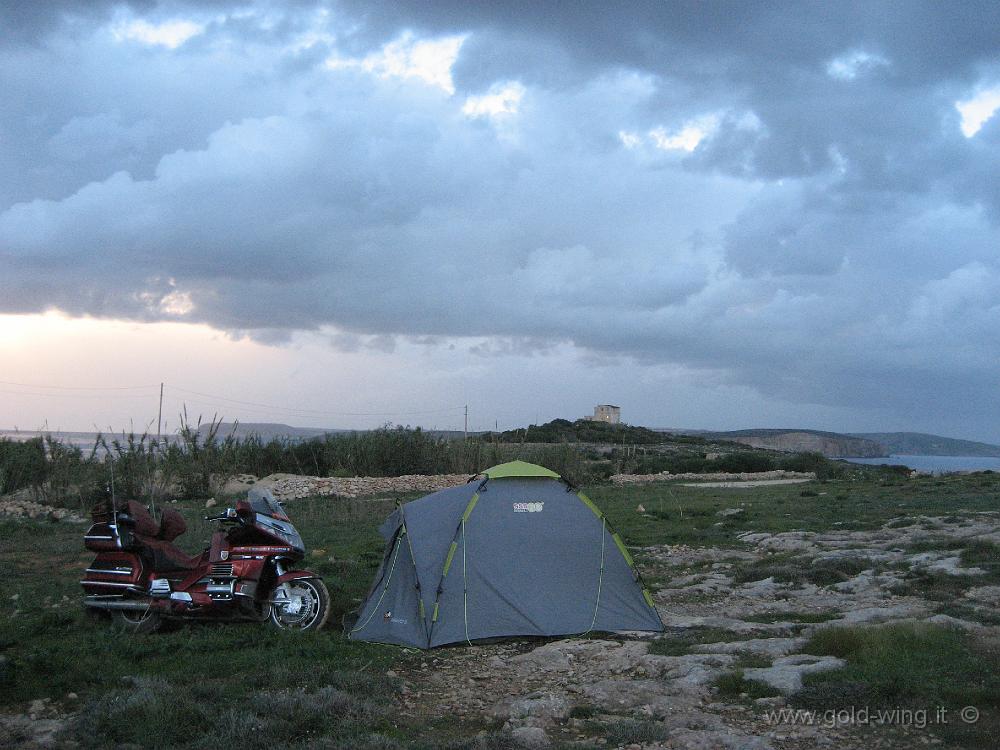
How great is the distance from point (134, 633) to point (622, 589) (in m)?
4.90

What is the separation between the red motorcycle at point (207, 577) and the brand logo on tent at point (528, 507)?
213 centimetres

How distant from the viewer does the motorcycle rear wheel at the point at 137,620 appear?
8.29 meters

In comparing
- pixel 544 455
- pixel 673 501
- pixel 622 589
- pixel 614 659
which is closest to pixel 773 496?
pixel 673 501

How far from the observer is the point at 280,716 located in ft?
18.1

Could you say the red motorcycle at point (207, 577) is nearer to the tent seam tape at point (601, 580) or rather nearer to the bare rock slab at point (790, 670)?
the tent seam tape at point (601, 580)

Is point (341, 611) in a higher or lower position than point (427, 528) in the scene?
lower

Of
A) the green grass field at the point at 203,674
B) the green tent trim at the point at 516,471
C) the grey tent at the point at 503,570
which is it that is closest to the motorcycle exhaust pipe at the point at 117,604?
the green grass field at the point at 203,674

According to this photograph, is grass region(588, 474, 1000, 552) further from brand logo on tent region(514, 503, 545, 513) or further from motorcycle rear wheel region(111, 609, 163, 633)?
motorcycle rear wheel region(111, 609, 163, 633)

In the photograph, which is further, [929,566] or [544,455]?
[544,455]

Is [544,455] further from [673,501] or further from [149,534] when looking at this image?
[149,534]

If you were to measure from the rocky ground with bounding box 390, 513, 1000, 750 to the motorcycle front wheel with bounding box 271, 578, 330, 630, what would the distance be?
128 cm

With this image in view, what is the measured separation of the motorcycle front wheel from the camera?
834cm

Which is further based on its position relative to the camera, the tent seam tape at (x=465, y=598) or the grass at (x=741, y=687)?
the tent seam tape at (x=465, y=598)

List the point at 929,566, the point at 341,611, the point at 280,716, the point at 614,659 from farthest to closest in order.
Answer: the point at 929,566, the point at 341,611, the point at 614,659, the point at 280,716
